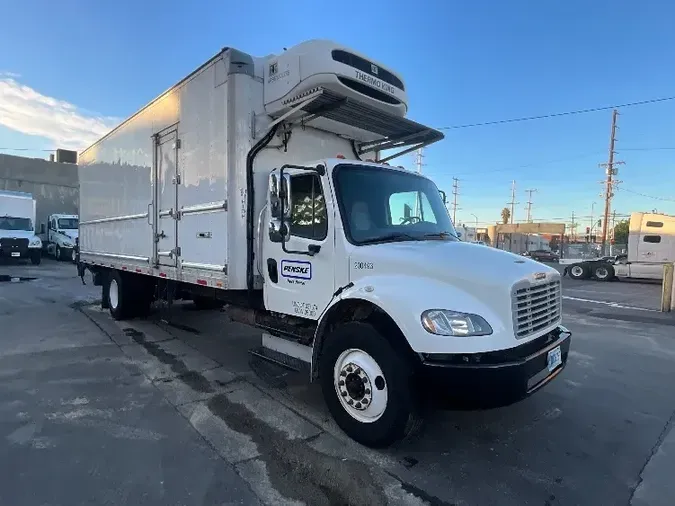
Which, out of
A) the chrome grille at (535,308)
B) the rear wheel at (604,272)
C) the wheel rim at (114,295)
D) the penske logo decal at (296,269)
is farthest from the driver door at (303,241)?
the rear wheel at (604,272)

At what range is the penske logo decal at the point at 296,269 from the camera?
432 centimetres

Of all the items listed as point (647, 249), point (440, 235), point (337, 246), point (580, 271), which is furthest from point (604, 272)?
point (337, 246)

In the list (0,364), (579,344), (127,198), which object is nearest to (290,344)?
(0,364)

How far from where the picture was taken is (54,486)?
9.87ft

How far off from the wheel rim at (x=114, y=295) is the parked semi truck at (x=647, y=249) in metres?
20.2

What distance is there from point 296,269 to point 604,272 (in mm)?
20842

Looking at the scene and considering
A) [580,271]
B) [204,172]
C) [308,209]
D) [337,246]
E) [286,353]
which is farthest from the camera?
[580,271]

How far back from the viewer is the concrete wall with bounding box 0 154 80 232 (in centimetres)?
2883

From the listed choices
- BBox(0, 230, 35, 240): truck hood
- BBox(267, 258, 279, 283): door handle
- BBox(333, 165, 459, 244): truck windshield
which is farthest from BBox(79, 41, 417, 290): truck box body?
BBox(0, 230, 35, 240): truck hood

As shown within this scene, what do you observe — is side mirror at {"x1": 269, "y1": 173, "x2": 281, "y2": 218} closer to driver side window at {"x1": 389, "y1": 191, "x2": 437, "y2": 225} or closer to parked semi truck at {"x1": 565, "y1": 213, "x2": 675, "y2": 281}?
driver side window at {"x1": 389, "y1": 191, "x2": 437, "y2": 225}

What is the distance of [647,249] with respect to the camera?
19.2m

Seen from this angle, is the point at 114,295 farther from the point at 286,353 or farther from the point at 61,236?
the point at 61,236

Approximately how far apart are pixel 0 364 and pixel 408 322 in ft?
18.0

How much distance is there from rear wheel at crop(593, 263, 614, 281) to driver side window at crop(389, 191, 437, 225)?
19.8 meters
